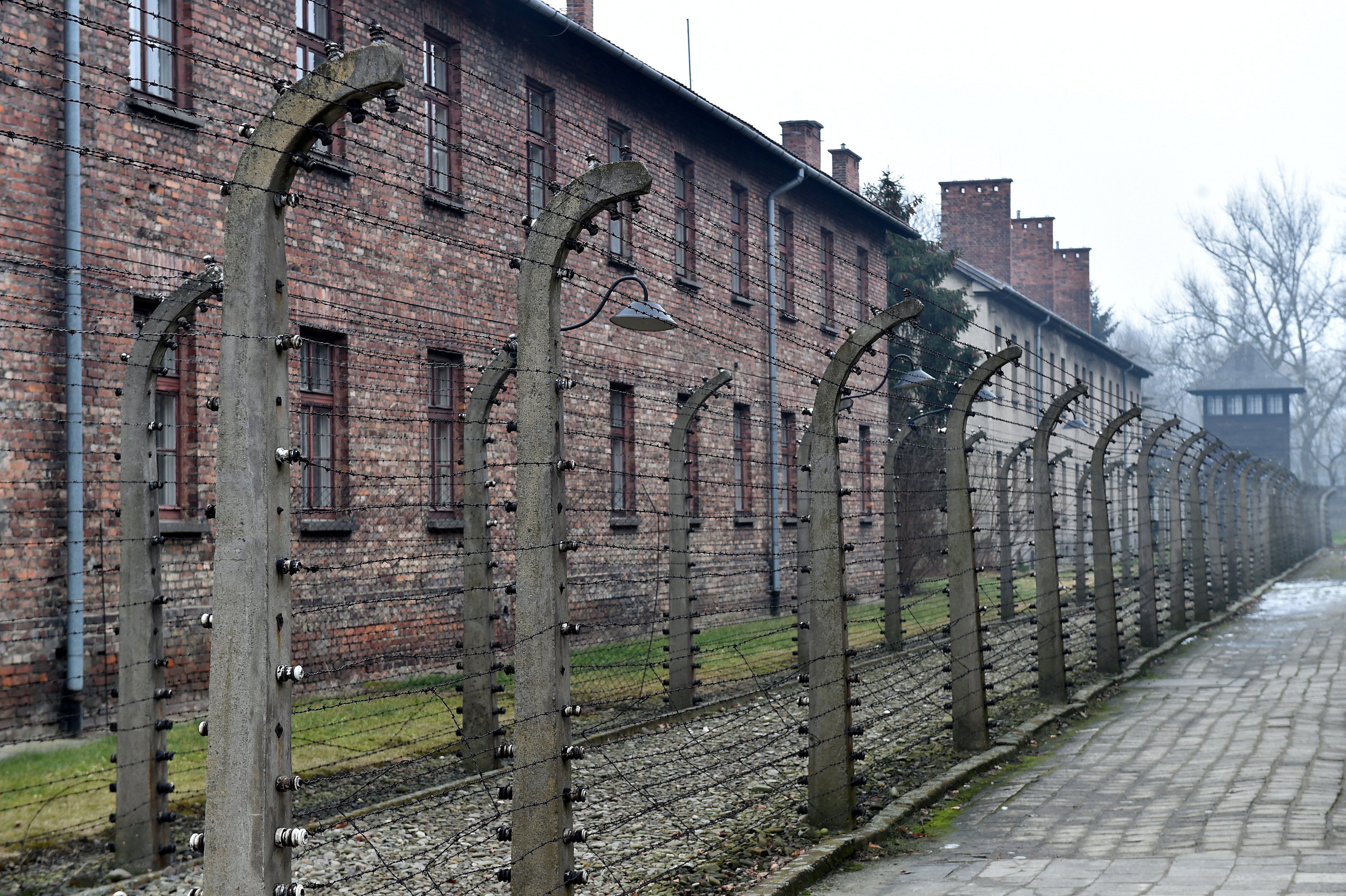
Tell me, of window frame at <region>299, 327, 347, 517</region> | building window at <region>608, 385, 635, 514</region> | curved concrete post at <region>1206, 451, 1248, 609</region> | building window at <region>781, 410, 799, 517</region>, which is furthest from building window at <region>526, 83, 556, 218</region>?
curved concrete post at <region>1206, 451, 1248, 609</region>

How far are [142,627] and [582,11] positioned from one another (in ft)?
54.9

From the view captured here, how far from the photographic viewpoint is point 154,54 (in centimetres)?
1234

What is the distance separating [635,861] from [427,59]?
11.0 metres

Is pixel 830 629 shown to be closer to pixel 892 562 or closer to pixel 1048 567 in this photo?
pixel 1048 567

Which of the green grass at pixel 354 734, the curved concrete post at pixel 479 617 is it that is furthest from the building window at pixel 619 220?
the curved concrete post at pixel 479 617

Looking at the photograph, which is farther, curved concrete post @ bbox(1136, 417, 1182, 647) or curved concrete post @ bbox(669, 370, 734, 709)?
curved concrete post @ bbox(1136, 417, 1182, 647)

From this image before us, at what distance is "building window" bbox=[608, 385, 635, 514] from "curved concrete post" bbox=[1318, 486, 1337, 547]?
46582 mm

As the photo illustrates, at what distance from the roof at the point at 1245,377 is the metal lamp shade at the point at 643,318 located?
207ft

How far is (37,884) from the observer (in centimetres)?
652

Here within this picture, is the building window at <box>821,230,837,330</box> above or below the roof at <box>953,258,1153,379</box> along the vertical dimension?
below

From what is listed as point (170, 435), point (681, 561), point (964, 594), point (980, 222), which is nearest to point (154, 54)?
point (170, 435)

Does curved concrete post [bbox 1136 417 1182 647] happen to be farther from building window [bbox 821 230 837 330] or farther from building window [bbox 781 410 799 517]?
building window [bbox 821 230 837 330]

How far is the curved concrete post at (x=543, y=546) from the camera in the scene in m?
4.82

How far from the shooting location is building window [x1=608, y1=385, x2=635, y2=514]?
62.3 feet
